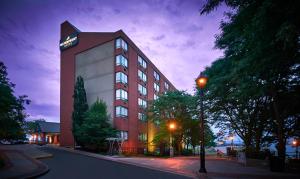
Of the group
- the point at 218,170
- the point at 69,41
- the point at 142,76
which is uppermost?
the point at 69,41

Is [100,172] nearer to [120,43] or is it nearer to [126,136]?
[126,136]

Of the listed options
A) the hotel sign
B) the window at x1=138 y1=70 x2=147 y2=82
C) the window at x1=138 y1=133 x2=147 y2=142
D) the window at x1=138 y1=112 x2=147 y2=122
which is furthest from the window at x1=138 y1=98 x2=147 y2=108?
the hotel sign

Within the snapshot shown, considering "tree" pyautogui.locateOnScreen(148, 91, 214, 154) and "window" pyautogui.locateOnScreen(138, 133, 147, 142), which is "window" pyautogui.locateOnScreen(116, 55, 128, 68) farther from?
"window" pyautogui.locateOnScreen(138, 133, 147, 142)

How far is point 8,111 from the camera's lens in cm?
2412

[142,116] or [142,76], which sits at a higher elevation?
[142,76]

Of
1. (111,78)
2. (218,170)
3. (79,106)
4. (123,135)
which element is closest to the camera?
A: (218,170)

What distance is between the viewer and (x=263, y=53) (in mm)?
9828

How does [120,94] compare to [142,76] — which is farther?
[142,76]

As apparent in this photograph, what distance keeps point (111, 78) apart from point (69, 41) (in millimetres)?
14180

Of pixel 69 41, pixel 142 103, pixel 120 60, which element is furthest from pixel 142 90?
pixel 69 41

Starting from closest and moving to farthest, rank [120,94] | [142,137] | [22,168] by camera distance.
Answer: [22,168]
[120,94]
[142,137]

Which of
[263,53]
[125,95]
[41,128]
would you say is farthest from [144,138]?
[263,53]

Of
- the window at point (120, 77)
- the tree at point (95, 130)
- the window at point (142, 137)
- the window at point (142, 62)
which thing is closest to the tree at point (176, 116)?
the window at point (142, 137)

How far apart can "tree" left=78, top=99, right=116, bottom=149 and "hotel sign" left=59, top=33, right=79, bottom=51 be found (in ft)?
57.8
